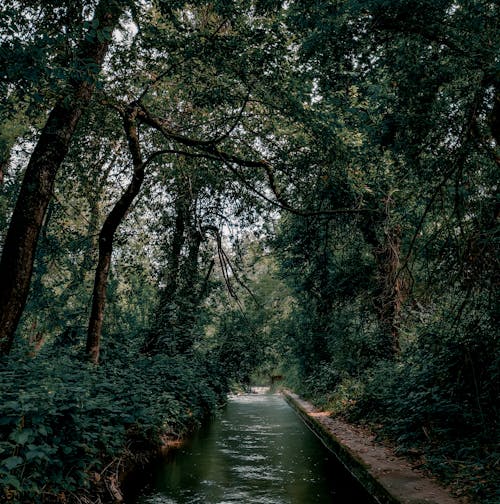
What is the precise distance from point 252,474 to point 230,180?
5.97m

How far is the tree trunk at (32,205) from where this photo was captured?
222 inches

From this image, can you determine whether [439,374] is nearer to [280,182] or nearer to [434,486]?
[434,486]

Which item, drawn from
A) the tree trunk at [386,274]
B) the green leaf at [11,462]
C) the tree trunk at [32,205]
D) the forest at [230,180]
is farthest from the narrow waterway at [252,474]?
the tree trunk at [386,274]

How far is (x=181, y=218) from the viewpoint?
1097 cm

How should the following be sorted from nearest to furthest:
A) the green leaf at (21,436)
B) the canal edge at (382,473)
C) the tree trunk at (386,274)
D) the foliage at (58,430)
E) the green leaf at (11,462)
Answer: the green leaf at (11,462), the green leaf at (21,436), the foliage at (58,430), the canal edge at (382,473), the tree trunk at (386,274)

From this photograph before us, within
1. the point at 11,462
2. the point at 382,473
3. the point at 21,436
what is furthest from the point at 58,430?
the point at 382,473

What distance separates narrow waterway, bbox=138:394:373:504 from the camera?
569 cm

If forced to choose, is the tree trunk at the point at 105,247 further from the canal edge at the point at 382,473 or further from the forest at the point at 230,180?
the canal edge at the point at 382,473

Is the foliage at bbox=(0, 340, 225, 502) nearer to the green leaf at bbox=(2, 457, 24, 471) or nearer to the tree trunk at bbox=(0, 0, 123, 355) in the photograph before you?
the green leaf at bbox=(2, 457, 24, 471)

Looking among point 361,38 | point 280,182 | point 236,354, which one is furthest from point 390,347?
point 361,38

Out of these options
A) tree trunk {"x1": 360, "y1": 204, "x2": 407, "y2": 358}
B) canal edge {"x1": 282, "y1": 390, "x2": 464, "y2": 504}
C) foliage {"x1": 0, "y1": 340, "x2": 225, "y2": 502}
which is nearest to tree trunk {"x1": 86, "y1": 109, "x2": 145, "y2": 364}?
foliage {"x1": 0, "y1": 340, "x2": 225, "y2": 502}

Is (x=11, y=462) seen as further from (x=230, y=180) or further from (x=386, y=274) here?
(x=386, y=274)

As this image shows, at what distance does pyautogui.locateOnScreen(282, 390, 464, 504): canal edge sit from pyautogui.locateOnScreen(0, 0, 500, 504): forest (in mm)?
290

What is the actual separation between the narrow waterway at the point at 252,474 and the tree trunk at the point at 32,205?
9.88 feet
